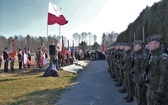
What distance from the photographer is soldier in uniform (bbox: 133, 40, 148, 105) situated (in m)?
7.61

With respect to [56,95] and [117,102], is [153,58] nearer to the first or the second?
[117,102]

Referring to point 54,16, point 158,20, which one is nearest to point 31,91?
point 158,20

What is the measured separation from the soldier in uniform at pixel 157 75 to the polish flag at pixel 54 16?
51.8 ft

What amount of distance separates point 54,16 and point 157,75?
53.9 ft

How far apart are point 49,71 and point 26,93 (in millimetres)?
5379

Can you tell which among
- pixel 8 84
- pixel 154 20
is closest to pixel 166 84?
pixel 154 20

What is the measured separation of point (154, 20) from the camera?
13750 millimetres

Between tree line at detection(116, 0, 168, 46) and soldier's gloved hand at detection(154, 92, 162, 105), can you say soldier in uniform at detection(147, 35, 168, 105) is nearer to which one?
soldier's gloved hand at detection(154, 92, 162, 105)

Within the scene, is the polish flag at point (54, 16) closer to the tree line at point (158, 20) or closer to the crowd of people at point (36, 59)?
the crowd of people at point (36, 59)

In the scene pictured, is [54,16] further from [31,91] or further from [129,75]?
[129,75]

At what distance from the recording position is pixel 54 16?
21531 millimetres

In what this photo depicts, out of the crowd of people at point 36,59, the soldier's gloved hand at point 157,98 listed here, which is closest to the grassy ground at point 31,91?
the soldier's gloved hand at point 157,98

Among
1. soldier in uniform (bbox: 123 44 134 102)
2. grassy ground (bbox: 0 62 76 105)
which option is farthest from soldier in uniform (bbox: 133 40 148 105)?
grassy ground (bbox: 0 62 76 105)

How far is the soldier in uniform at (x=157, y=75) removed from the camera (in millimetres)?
5637
